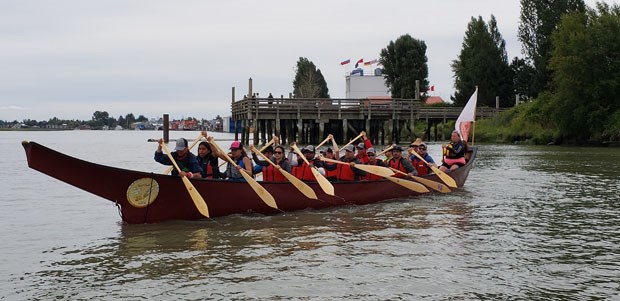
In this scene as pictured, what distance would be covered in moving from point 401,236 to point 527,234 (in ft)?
6.35

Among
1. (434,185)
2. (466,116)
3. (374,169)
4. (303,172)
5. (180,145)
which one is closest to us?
(180,145)

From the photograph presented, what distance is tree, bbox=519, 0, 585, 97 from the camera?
53.5m

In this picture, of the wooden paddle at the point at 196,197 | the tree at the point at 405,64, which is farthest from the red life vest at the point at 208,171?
the tree at the point at 405,64

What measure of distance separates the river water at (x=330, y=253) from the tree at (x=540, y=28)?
4178cm

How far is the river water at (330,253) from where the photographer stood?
6.93 metres

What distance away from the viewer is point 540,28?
181 feet

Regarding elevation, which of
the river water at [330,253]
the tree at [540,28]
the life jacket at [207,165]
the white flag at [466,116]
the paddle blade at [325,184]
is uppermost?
the tree at [540,28]

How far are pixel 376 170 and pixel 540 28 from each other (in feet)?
153

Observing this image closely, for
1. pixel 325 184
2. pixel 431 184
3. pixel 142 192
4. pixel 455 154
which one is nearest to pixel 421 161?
pixel 431 184

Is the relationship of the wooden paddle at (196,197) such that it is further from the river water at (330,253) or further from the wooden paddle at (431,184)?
the wooden paddle at (431,184)

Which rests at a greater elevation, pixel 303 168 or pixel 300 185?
pixel 303 168

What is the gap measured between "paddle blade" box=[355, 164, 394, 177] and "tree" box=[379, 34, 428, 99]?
48.8 m

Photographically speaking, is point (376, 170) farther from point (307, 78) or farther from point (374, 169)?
point (307, 78)

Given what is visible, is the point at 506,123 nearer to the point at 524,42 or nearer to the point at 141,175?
the point at 524,42
